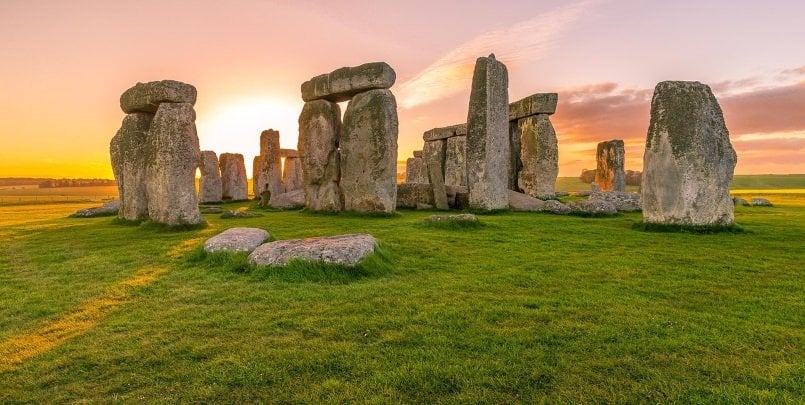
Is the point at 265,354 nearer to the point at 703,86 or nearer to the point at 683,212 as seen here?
the point at 683,212

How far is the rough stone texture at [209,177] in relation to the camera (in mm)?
22781

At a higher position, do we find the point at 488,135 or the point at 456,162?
the point at 488,135

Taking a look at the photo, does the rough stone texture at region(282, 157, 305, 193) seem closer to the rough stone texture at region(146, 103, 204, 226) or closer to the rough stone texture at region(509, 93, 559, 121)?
the rough stone texture at region(509, 93, 559, 121)

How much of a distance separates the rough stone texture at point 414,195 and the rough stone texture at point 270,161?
947cm

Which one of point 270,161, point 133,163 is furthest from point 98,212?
point 270,161

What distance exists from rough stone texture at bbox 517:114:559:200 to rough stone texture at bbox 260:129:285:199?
519 inches

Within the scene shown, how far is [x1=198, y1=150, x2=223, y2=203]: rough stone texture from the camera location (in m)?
22.8

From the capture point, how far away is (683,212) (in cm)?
962

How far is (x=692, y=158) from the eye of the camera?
31.0 feet

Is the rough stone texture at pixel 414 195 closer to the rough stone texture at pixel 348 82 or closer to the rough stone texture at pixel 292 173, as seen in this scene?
the rough stone texture at pixel 348 82

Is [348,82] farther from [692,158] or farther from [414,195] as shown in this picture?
[692,158]

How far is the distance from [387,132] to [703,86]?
27.0ft

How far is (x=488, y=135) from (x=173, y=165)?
920 centimetres

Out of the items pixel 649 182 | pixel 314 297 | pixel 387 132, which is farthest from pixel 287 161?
pixel 314 297
